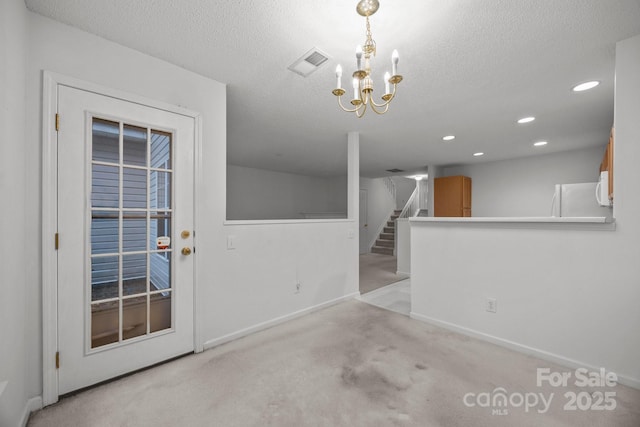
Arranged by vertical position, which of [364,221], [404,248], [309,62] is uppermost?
[309,62]

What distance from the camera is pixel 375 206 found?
905cm

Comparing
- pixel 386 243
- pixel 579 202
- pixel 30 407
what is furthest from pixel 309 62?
pixel 386 243

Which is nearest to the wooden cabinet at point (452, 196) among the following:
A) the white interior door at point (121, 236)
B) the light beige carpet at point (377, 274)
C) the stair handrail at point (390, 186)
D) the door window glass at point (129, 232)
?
the light beige carpet at point (377, 274)

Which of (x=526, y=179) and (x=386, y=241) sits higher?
(x=526, y=179)

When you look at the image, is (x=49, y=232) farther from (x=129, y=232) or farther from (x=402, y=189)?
(x=402, y=189)

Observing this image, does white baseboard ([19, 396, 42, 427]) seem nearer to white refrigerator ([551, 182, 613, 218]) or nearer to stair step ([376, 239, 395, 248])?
white refrigerator ([551, 182, 613, 218])

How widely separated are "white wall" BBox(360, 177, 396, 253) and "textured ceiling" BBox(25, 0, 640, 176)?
5.00 meters

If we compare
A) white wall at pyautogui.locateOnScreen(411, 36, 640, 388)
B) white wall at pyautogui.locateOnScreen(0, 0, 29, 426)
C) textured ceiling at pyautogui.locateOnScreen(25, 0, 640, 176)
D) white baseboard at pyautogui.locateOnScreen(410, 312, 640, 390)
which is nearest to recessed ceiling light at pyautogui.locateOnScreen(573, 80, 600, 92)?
textured ceiling at pyautogui.locateOnScreen(25, 0, 640, 176)

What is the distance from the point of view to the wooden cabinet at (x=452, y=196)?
614 centimetres

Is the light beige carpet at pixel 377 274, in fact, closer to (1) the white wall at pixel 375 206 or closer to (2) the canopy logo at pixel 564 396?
(1) the white wall at pixel 375 206

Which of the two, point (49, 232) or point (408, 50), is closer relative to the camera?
Answer: point (49, 232)

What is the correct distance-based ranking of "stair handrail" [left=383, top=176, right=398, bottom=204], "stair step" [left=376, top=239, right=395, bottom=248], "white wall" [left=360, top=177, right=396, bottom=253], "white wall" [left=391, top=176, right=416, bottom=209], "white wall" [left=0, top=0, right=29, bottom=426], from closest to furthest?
1. "white wall" [left=0, top=0, right=29, bottom=426]
2. "stair step" [left=376, top=239, right=395, bottom=248]
3. "white wall" [left=360, top=177, right=396, bottom=253]
4. "stair handrail" [left=383, top=176, right=398, bottom=204]
5. "white wall" [left=391, top=176, right=416, bottom=209]

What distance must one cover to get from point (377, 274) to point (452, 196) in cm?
269

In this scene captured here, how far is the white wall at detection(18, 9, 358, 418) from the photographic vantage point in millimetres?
1620
